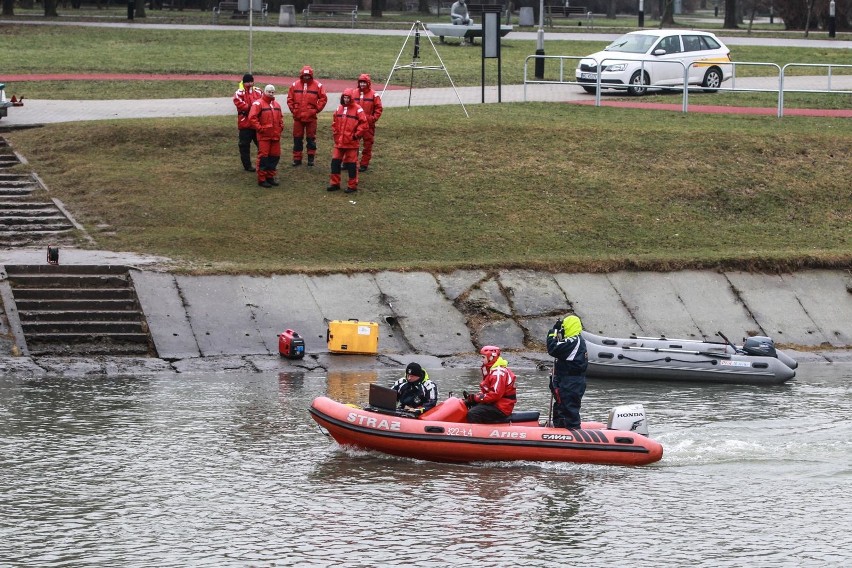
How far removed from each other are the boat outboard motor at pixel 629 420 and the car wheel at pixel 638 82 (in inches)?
826

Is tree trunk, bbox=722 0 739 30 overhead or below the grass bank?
overhead

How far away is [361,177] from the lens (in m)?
27.7

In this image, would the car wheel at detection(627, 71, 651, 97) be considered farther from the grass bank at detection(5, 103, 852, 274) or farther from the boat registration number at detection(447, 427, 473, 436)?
the boat registration number at detection(447, 427, 473, 436)

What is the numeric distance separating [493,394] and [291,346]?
550cm

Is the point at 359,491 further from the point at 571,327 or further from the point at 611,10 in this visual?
the point at 611,10

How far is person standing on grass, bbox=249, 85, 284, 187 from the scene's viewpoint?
2569 cm

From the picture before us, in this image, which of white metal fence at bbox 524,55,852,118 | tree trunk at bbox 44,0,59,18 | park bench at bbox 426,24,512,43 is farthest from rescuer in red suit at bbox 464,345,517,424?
tree trunk at bbox 44,0,59,18

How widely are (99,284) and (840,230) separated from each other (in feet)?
48.9

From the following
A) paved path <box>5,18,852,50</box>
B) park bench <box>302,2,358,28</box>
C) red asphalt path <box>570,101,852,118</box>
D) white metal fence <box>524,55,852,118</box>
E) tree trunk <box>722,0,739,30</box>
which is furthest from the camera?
park bench <box>302,2,358,28</box>

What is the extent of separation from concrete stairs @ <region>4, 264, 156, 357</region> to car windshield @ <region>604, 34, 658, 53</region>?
19246 mm

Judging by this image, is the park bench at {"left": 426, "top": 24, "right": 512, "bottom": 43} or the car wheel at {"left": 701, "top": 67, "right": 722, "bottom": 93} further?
the park bench at {"left": 426, "top": 24, "right": 512, "bottom": 43}

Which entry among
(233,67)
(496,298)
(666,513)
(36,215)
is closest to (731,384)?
(496,298)

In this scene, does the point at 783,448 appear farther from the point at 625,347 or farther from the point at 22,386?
the point at 22,386

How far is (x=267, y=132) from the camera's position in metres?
25.9
